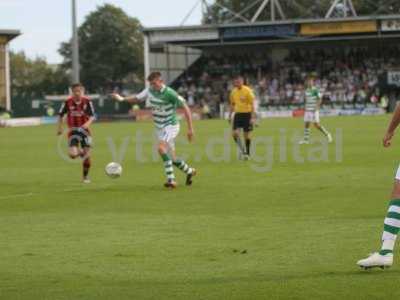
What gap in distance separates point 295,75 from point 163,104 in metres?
54.4

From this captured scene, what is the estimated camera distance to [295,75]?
238 ft

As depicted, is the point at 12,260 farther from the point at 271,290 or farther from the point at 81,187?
the point at 81,187

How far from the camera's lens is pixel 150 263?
9836mm

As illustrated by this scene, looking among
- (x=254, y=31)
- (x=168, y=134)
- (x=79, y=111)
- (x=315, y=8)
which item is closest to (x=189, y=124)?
(x=168, y=134)

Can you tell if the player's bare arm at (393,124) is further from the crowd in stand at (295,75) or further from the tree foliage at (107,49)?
the tree foliage at (107,49)

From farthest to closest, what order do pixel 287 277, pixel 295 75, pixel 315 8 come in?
pixel 315 8 < pixel 295 75 < pixel 287 277

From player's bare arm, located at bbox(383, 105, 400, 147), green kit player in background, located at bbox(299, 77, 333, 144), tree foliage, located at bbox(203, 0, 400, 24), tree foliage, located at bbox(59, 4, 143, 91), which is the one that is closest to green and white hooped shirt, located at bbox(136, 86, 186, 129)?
player's bare arm, located at bbox(383, 105, 400, 147)

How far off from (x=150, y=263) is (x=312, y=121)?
23.0m

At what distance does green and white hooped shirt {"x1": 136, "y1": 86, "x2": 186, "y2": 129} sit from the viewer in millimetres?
→ 18844

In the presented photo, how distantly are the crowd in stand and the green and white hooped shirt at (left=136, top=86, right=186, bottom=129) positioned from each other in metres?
48.1

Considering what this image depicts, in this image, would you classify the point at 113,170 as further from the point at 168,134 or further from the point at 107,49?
the point at 107,49

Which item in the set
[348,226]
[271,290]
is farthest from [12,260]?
[348,226]

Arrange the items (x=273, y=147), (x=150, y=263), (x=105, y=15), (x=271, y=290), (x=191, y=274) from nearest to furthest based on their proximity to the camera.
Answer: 1. (x=271, y=290)
2. (x=191, y=274)
3. (x=150, y=263)
4. (x=273, y=147)
5. (x=105, y=15)

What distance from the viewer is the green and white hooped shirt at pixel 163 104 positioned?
18844 millimetres
